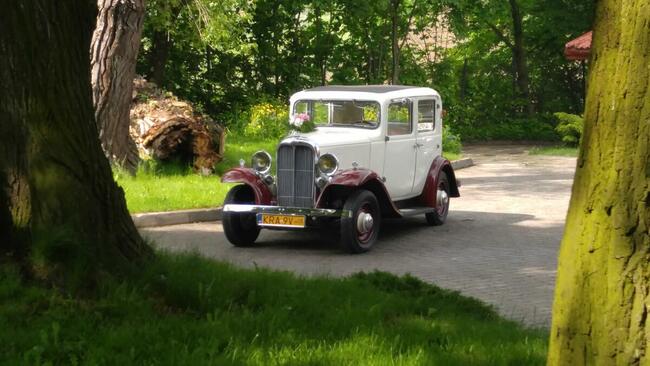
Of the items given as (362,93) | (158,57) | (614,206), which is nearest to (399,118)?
(362,93)

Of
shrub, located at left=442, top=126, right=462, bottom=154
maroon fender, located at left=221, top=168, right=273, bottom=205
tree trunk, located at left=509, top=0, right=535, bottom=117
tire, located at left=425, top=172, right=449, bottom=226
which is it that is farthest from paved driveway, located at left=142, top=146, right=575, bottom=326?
tree trunk, located at left=509, top=0, right=535, bottom=117

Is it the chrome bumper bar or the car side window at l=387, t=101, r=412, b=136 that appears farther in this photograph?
the car side window at l=387, t=101, r=412, b=136

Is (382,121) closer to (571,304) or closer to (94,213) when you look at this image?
(94,213)

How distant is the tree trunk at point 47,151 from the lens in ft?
21.5

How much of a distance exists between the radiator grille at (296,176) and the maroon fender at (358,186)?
7.9 inches

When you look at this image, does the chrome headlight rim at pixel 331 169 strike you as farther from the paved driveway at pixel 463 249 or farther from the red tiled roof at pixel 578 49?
the red tiled roof at pixel 578 49

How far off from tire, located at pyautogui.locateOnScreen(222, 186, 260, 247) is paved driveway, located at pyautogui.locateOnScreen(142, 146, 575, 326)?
17 cm

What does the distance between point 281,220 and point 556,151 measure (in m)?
19.5

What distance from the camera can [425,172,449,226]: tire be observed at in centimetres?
1421

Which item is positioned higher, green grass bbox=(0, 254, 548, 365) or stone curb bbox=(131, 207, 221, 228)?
green grass bbox=(0, 254, 548, 365)

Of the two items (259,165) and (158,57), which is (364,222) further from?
(158,57)

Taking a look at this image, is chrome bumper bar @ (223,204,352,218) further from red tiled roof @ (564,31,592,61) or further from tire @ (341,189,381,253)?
red tiled roof @ (564,31,592,61)

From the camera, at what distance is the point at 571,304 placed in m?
4.24

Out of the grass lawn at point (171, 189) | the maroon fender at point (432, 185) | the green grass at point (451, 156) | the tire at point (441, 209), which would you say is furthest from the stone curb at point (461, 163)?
the maroon fender at point (432, 185)
